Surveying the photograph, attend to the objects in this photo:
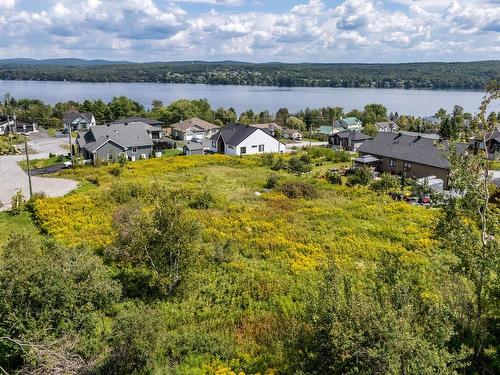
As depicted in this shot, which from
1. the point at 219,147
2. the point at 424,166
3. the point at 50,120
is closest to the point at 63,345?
the point at 424,166

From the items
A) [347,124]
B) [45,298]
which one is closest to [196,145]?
[45,298]

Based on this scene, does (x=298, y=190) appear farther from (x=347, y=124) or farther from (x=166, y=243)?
(x=347, y=124)

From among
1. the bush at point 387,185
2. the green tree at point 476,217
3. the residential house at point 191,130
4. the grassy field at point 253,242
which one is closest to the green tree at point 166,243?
the grassy field at point 253,242

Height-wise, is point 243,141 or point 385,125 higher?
point 385,125

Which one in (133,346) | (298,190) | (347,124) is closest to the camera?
(133,346)

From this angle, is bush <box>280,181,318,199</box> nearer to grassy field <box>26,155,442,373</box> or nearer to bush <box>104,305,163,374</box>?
grassy field <box>26,155,442,373</box>

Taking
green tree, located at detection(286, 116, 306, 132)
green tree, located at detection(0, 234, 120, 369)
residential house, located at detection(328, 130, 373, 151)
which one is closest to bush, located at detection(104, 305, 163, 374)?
green tree, located at detection(0, 234, 120, 369)

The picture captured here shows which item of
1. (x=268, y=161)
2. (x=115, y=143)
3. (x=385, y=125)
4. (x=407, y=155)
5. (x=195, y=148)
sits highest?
(x=385, y=125)
